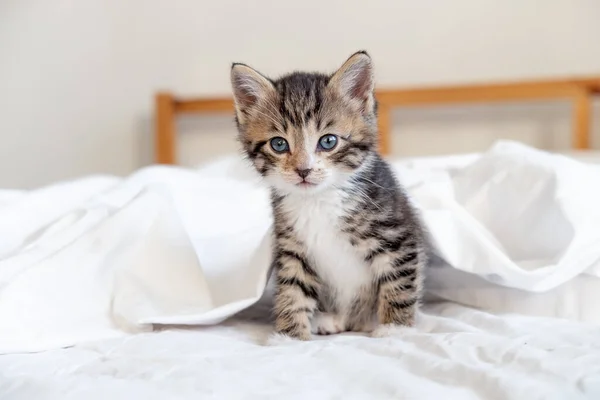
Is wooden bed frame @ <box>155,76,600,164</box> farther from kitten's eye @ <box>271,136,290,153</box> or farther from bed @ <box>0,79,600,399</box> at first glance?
kitten's eye @ <box>271,136,290,153</box>

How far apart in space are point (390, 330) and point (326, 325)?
0.14 m

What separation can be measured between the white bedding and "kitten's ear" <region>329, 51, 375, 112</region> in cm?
27

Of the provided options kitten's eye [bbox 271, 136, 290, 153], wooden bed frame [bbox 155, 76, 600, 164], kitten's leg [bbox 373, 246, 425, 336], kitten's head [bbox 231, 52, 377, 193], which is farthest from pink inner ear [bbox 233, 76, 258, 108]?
wooden bed frame [bbox 155, 76, 600, 164]

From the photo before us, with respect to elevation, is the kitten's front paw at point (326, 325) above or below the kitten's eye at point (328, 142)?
below

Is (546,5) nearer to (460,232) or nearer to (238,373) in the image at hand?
(460,232)

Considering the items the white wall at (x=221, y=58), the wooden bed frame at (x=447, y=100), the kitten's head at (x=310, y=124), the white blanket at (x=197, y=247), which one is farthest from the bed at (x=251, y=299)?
the white wall at (x=221, y=58)

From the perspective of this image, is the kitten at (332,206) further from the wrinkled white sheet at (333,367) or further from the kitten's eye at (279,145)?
the wrinkled white sheet at (333,367)

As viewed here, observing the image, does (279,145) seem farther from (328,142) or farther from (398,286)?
(398,286)

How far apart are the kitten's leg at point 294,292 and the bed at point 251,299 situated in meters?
0.04

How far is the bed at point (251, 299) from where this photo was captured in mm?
757

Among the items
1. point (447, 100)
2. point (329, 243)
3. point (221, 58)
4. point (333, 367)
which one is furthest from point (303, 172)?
point (221, 58)

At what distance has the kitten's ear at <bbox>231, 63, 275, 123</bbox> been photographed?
114 cm

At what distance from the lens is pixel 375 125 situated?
1165 millimetres

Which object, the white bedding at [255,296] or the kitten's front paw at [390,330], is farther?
the kitten's front paw at [390,330]
